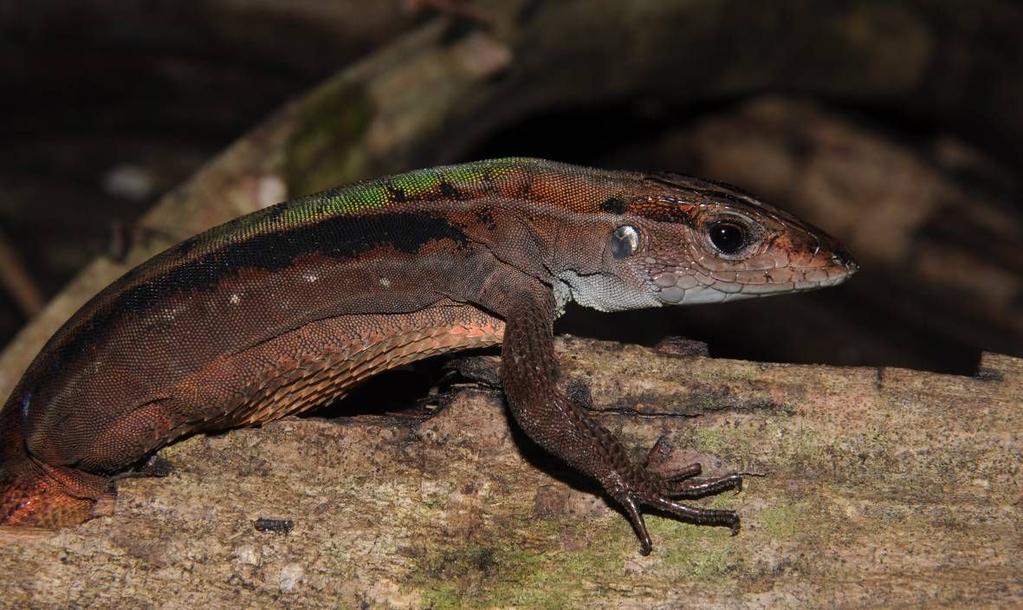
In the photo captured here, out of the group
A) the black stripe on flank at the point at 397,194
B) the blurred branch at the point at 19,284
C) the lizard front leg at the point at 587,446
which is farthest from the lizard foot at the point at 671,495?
the blurred branch at the point at 19,284

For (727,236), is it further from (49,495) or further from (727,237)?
(49,495)

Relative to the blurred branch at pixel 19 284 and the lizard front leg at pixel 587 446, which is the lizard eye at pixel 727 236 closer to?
the lizard front leg at pixel 587 446

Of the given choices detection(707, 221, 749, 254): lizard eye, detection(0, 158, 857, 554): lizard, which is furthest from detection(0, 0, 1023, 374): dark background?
detection(707, 221, 749, 254): lizard eye

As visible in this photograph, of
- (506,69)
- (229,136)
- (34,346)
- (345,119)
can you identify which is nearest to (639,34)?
(506,69)

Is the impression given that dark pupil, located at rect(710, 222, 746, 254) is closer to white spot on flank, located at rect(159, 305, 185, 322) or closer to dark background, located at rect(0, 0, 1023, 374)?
white spot on flank, located at rect(159, 305, 185, 322)

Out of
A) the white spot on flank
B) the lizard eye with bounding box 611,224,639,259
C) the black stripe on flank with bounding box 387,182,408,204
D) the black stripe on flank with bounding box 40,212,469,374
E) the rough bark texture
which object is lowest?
the rough bark texture
